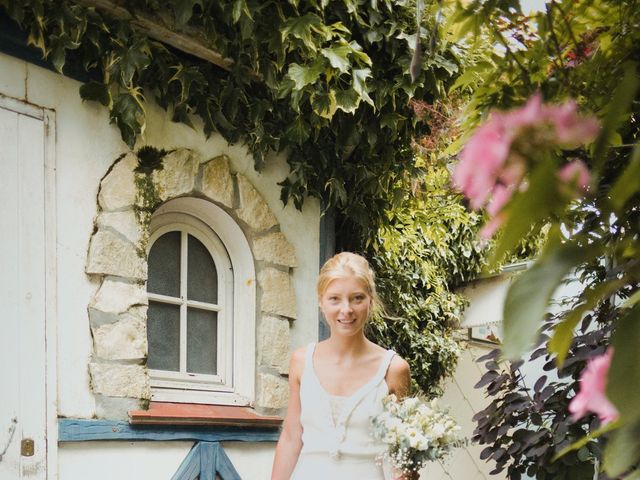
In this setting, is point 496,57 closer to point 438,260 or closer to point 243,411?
point 243,411

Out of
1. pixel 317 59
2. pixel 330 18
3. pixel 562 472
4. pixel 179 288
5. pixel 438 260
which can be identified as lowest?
pixel 562 472

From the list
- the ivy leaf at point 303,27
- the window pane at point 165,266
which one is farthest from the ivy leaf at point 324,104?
the window pane at point 165,266

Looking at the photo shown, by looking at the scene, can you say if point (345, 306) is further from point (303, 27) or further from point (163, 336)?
point (303, 27)

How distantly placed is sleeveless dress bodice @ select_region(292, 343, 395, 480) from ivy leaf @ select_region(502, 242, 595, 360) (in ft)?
9.14

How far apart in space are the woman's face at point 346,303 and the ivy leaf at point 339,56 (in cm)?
103

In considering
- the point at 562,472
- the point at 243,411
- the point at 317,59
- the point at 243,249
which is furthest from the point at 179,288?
the point at 562,472

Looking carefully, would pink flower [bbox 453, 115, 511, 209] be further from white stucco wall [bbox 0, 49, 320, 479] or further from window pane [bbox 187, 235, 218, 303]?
window pane [bbox 187, 235, 218, 303]

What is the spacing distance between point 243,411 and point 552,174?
3750mm

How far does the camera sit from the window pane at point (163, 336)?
388 cm

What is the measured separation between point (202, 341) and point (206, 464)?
0.62m

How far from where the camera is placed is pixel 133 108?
137 inches

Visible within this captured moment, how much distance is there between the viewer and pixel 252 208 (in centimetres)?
415

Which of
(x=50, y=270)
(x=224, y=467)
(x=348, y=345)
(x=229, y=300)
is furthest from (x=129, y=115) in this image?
(x=224, y=467)

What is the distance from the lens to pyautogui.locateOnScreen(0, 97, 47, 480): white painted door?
3.02 meters
